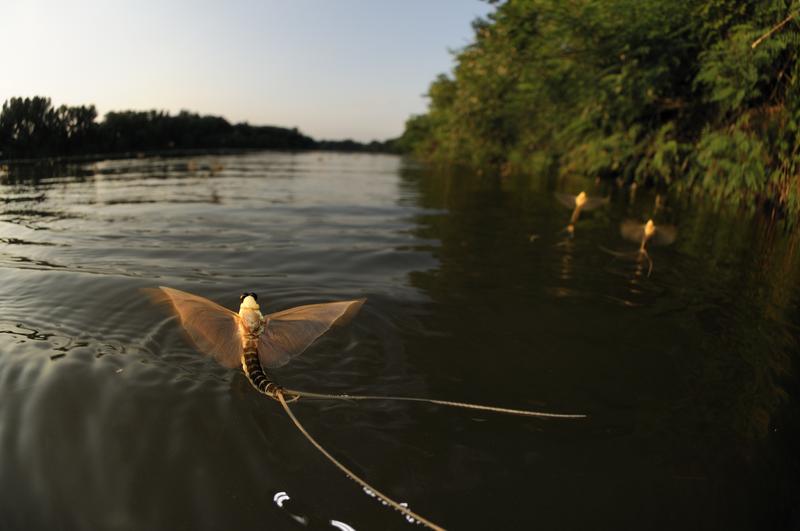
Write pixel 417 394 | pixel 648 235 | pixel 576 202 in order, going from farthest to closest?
pixel 576 202 → pixel 648 235 → pixel 417 394

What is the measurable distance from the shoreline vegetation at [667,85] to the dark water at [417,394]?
660 cm

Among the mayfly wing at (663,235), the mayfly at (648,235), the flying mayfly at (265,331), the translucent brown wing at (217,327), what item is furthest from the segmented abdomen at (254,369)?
the mayfly wing at (663,235)

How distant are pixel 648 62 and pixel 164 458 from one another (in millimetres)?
20384

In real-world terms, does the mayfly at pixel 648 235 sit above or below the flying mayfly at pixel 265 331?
above

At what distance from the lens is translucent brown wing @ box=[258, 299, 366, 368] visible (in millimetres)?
3047

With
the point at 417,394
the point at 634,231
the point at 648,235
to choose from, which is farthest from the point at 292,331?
the point at 634,231

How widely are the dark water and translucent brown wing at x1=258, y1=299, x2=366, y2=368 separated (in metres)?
0.39

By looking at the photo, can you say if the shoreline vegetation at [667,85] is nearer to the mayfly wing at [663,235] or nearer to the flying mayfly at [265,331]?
the mayfly wing at [663,235]

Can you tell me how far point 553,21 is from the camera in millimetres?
20688

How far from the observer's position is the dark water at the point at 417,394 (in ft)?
7.72

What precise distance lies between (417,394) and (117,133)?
3904 centimetres

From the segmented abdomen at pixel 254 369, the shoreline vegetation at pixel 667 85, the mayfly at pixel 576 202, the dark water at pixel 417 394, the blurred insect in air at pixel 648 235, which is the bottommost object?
the dark water at pixel 417 394

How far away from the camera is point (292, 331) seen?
3.16 m

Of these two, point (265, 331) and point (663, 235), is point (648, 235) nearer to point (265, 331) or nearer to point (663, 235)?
point (663, 235)
